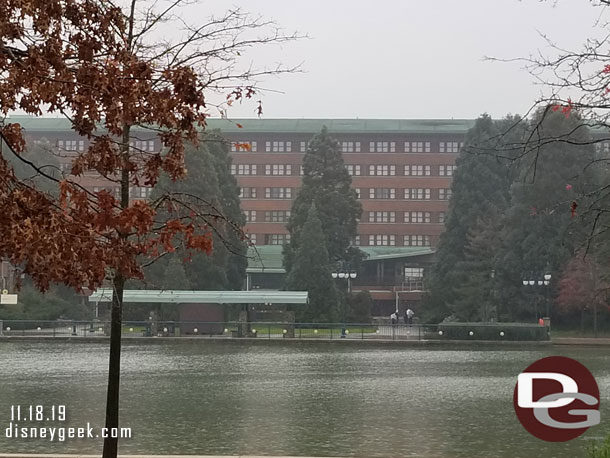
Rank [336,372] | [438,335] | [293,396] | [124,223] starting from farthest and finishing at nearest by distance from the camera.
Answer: [438,335]
[336,372]
[293,396]
[124,223]

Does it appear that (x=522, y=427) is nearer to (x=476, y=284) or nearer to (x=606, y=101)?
(x=606, y=101)

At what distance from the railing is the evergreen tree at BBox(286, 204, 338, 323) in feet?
4.95

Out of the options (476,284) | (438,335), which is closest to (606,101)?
(438,335)

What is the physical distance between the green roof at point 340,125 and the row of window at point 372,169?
147 inches

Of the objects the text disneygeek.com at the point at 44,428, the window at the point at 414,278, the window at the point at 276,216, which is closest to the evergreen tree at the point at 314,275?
the window at the point at 414,278

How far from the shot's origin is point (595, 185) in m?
56.9

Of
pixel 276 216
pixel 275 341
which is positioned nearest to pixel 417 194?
pixel 276 216

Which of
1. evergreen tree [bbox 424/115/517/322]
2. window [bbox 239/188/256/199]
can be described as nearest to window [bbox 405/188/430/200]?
window [bbox 239/188/256/199]

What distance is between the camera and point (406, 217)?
4035 inches

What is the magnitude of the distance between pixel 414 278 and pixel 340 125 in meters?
23.2

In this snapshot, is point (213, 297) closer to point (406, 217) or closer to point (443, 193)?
point (406, 217)

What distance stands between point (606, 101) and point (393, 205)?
92.9m

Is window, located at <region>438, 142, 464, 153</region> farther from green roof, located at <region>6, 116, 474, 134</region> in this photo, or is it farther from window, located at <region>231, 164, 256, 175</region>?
window, located at <region>231, 164, 256, 175</region>

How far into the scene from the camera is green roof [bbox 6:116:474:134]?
102 metres
